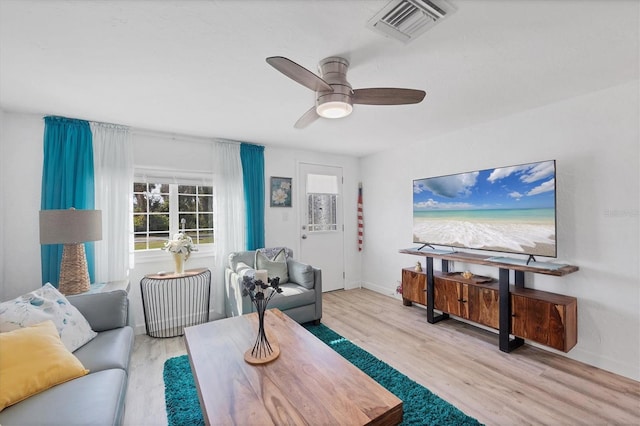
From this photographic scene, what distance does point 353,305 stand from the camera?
4.02 meters

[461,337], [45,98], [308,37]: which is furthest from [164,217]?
[461,337]

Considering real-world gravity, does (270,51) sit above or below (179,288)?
above

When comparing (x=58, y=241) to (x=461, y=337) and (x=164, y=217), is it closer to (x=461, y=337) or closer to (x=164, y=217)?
(x=164, y=217)

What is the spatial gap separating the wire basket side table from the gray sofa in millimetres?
905

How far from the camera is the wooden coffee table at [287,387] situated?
120cm

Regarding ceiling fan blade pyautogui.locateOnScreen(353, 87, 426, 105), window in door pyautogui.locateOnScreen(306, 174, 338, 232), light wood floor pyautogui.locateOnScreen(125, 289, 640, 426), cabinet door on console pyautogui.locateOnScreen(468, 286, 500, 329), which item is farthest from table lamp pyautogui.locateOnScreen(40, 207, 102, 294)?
cabinet door on console pyautogui.locateOnScreen(468, 286, 500, 329)

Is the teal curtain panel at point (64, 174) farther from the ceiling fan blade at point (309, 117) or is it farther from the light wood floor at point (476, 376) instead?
the ceiling fan blade at point (309, 117)

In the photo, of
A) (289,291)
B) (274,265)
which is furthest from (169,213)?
(289,291)

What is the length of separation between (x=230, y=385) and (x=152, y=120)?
271 cm

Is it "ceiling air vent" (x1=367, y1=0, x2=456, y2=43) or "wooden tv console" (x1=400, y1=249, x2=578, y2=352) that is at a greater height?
"ceiling air vent" (x1=367, y1=0, x2=456, y2=43)

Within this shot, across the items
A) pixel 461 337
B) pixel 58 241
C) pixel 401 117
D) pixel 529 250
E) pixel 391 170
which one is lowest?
pixel 461 337

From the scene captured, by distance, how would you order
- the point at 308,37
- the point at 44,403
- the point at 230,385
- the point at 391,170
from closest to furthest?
the point at 44,403 → the point at 230,385 → the point at 308,37 → the point at 391,170

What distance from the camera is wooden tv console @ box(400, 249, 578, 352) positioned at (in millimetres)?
2340

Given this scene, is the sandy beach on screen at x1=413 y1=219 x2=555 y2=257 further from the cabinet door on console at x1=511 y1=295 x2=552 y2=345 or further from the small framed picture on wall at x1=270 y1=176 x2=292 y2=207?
the small framed picture on wall at x1=270 y1=176 x2=292 y2=207
